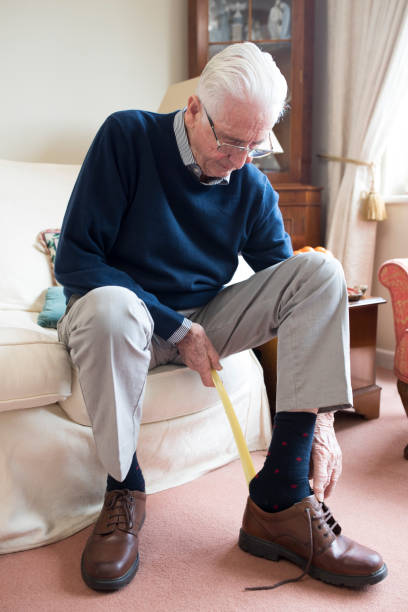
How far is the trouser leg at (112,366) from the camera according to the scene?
1014 millimetres

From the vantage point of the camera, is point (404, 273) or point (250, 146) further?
point (404, 273)

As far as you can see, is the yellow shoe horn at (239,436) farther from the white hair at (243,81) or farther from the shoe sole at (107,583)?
the white hair at (243,81)

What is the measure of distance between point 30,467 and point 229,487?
19.8 inches

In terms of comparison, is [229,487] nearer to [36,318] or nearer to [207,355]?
[207,355]

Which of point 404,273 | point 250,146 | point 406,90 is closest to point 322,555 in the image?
point 250,146

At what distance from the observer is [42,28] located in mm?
2262

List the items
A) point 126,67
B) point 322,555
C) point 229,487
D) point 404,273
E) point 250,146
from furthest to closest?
point 126,67, point 404,273, point 229,487, point 250,146, point 322,555

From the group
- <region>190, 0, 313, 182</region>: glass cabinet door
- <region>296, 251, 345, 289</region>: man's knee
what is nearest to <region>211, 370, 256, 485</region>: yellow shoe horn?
<region>296, 251, 345, 289</region>: man's knee

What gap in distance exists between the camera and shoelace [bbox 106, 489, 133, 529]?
3.61ft

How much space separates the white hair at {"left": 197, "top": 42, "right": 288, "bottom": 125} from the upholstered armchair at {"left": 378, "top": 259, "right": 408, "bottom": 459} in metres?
0.73

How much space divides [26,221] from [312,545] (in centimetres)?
132


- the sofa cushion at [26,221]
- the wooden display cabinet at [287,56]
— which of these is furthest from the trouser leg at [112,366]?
the wooden display cabinet at [287,56]

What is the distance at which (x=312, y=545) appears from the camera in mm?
1055

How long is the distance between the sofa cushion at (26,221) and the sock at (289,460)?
3.25 feet
